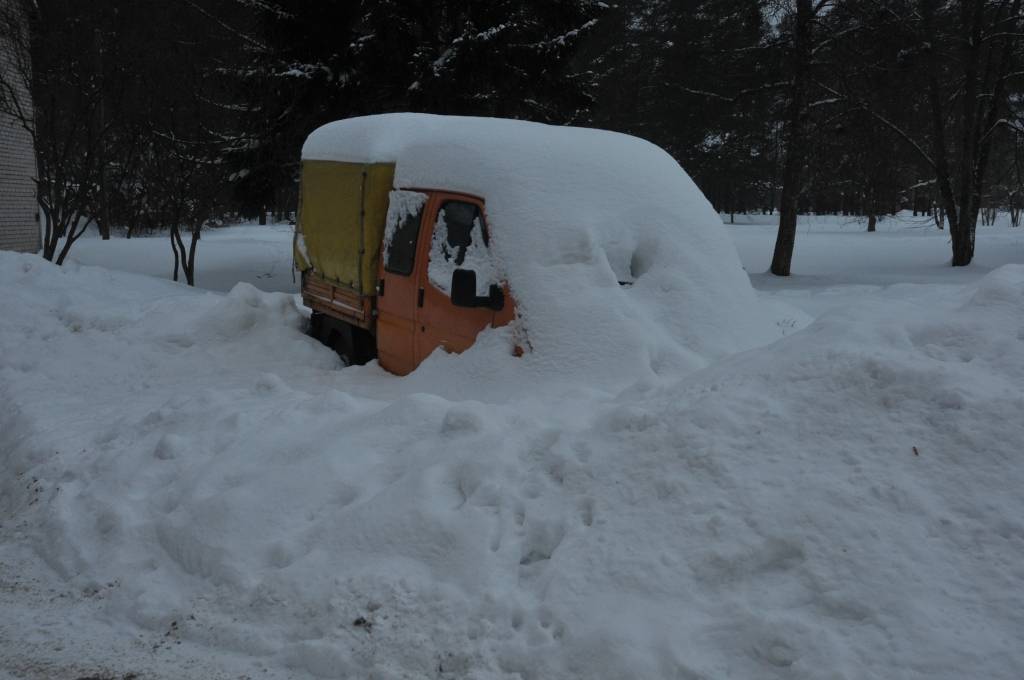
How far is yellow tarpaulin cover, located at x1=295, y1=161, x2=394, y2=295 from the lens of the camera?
7.14m

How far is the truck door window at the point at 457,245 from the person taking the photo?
6176 mm

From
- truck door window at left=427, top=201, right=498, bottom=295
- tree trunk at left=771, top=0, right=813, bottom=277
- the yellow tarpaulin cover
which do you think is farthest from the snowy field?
tree trunk at left=771, top=0, right=813, bottom=277

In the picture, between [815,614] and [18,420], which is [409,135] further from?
[815,614]

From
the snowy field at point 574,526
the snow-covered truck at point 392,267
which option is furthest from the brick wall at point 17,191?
the snowy field at point 574,526

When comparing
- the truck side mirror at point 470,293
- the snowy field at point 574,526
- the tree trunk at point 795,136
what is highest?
the tree trunk at point 795,136

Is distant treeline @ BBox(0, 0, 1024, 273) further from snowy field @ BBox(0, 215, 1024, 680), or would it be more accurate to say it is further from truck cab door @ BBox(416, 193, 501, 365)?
snowy field @ BBox(0, 215, 1024, 680)

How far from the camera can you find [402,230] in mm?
6844

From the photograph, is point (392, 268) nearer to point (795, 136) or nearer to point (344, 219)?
point (344, 219)

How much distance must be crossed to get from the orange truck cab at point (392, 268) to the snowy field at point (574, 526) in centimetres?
88

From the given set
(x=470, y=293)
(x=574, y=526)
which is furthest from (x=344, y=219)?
(x=574, y=526)

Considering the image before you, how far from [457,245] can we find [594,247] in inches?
40.8

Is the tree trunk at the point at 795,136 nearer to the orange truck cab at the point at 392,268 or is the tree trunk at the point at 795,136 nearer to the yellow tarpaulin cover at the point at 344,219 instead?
the yellow tarpaulin cover at the point at 344,219

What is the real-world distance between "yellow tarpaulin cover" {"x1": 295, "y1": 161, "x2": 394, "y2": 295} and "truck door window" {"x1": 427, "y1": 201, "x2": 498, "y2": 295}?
2.76 feet

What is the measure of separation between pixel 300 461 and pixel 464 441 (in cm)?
94
